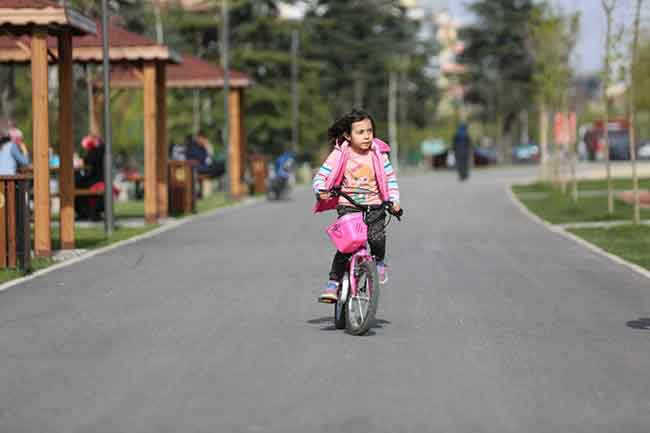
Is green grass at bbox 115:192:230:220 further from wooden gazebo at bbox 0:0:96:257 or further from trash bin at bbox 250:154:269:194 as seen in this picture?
wooden gazebo at bbox 0:0:96:257

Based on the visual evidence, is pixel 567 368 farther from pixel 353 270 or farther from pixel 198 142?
pixel 198 142

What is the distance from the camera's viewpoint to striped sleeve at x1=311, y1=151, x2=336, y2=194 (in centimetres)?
1009

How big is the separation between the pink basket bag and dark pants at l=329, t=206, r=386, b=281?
119 millimetres

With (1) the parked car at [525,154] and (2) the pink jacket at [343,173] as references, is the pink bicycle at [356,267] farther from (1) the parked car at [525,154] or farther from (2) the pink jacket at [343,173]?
(1) the parked car at [525,154]

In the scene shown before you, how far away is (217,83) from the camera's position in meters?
35.6

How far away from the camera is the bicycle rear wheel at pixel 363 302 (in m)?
9.96

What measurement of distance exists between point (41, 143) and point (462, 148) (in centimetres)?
3251

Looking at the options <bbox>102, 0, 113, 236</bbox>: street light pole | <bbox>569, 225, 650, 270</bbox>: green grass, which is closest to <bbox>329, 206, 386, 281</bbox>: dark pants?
<bbox>569, 225, 650, 270</bbox>: green grass

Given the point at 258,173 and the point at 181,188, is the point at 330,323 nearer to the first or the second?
the point at 181,188

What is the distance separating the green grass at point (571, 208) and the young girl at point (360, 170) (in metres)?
15.1

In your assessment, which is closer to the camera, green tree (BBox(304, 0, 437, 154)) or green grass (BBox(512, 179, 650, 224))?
green grass (BBox(512, 179, 650, 224))

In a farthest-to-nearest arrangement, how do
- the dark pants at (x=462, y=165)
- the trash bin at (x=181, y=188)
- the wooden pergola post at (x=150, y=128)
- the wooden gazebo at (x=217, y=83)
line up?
the dark pants at (x=462, y=165)
the wooden gazebo at (x=217, y=83)
the trash bin at (x=181, y=188)
the wooden pergola post at (x=150, y=128)

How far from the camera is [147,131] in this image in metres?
26.2

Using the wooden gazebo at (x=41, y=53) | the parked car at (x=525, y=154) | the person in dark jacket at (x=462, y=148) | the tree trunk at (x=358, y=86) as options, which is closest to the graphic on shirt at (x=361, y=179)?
the wooden gazebo at (x=41, y=53)
